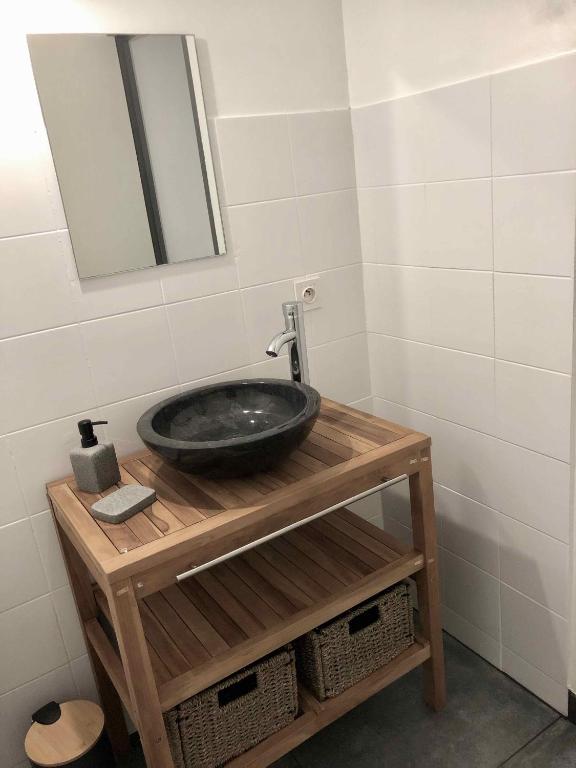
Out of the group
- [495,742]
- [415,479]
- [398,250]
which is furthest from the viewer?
[398,250]

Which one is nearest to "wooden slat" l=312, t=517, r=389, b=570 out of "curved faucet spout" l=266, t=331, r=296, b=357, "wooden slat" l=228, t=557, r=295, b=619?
"wooden slat" l=228, t=557, r=295, b=619

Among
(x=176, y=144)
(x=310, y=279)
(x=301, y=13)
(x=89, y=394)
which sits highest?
(x=301, y=13)

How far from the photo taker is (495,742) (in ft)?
5.30

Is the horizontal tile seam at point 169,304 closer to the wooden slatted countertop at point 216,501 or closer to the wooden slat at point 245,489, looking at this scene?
the wooden slatted countertop at point 216,501

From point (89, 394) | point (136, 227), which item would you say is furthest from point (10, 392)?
point (136, 227)

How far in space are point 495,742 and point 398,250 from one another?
4.33 ft

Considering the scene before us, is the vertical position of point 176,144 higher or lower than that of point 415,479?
higher

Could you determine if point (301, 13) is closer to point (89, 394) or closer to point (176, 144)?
point (176, 144)

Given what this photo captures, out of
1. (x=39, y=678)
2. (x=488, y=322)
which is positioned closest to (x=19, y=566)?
(x=39, y=678)

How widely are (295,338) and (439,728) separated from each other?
43.4 inches

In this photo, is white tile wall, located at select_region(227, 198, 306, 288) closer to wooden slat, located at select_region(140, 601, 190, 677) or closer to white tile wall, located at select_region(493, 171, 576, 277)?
white tile wall, located at select_region(493, 171, 576, 277)

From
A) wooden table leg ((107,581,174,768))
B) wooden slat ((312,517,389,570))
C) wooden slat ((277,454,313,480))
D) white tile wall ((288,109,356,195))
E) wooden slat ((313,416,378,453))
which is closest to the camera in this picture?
wooden table leg ((107,581,174,768))

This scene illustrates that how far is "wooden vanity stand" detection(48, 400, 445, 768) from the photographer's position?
119 centimetres

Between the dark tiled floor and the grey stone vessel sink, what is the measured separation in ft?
2.83
